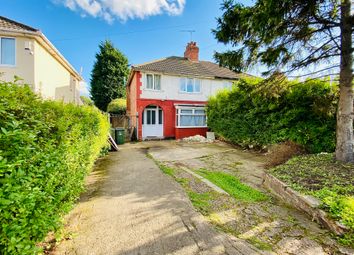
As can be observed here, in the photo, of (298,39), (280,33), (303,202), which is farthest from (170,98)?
(303,202)

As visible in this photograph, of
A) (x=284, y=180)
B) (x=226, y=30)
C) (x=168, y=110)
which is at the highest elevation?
(x=226, y=30)

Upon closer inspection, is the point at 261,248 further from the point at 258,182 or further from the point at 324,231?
the point at 258,182

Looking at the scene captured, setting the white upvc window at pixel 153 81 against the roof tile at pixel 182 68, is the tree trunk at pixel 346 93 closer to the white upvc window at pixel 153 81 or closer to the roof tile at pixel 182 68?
the roof tile at pixel 182 68

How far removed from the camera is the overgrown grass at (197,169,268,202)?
4.84m

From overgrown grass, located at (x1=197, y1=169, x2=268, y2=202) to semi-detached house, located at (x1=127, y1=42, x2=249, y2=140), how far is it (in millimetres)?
11141

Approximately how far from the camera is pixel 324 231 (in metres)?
3.42

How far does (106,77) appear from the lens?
2933 centimetres

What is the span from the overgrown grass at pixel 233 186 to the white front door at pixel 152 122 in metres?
11.2

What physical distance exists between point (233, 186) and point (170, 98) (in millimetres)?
13175

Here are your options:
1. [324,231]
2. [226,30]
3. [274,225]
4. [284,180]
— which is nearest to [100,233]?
[274,225]

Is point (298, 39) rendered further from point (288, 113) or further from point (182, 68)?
point (182, 68)

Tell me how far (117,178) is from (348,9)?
8218 mm

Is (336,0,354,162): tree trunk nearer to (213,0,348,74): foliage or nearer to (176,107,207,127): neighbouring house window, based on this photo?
(213,0,348,74): foliage

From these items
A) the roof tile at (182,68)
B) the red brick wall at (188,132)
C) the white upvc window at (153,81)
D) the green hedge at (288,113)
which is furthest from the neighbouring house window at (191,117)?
the green hedge at (288,113)
